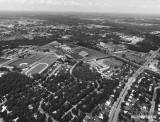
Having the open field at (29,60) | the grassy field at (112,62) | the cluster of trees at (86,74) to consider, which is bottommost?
the grassy field at (112,62)

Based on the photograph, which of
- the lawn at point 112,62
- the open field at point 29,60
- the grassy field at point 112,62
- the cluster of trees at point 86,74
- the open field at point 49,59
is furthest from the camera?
the grassy field at point 112,62

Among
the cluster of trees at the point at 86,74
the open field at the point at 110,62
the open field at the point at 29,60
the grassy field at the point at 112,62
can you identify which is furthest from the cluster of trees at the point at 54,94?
the grassy field at the point at 112,62

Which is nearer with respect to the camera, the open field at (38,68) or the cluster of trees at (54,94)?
the cluster of trees at (54,94)

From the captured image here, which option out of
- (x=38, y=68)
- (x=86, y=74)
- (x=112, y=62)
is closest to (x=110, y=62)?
(x=112, y=62)

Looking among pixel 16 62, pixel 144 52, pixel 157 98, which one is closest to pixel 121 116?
pixel 157 98

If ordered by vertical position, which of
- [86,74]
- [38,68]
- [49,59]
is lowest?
[49,59]

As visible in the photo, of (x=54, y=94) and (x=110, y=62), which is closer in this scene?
(x=54, y=94)

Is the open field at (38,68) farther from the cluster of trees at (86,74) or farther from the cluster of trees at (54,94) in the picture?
the cluster of trees at (86,74)

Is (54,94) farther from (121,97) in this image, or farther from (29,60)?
(29,60)

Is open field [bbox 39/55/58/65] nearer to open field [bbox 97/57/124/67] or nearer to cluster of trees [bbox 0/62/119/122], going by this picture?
cluster of trees [bbox 0/62/119/122]

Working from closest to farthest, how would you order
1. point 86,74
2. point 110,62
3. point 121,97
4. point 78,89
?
point 121,97
point 78,89
point 86,74
point 110,62
